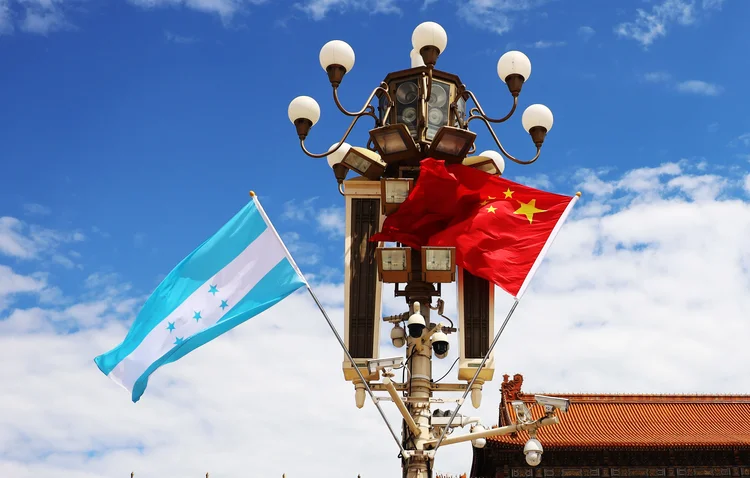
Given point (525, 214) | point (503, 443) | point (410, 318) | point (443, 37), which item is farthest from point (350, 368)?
point (503, 443)

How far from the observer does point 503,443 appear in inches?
1151

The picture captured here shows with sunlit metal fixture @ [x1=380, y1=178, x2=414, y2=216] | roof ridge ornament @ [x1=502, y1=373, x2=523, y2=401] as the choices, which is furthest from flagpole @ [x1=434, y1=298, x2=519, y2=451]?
roof ridge ornament @ [x1=502, y1=373, x2=523, y2=401]

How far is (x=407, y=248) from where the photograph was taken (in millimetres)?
13086

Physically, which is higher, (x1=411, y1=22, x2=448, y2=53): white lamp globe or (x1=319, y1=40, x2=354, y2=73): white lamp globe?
(x1=411, y1=22, x2=448, y2=53): white lamp globe

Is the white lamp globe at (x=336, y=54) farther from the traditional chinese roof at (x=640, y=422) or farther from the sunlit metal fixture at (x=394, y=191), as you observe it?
the traditional chinese roof at (x=640, y=422)

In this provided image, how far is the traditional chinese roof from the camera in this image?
29.2 metres

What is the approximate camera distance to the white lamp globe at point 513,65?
46.8 ft

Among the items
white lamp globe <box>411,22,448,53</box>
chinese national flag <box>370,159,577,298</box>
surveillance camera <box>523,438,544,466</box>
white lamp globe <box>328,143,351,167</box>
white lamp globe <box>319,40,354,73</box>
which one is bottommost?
surveillance camera <box>523,438,544,466</box>

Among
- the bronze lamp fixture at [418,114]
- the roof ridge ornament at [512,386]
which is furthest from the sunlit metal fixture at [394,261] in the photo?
the roof ridge ornament at [512,386]

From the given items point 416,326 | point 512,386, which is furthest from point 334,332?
point 512,386

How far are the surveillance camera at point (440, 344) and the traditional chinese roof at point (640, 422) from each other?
17.4 metres

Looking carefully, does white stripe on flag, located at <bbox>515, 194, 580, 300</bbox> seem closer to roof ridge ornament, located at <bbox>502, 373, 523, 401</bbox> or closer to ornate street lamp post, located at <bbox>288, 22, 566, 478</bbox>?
ornate street lamp post, located at <bbox>288, 22, 566, 478</bbox>

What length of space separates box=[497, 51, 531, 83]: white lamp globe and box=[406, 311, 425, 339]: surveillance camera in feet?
14.5

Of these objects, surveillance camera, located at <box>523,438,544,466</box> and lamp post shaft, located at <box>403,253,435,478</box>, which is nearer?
surveillance camera, located at <box>523,438,544,466</box>
